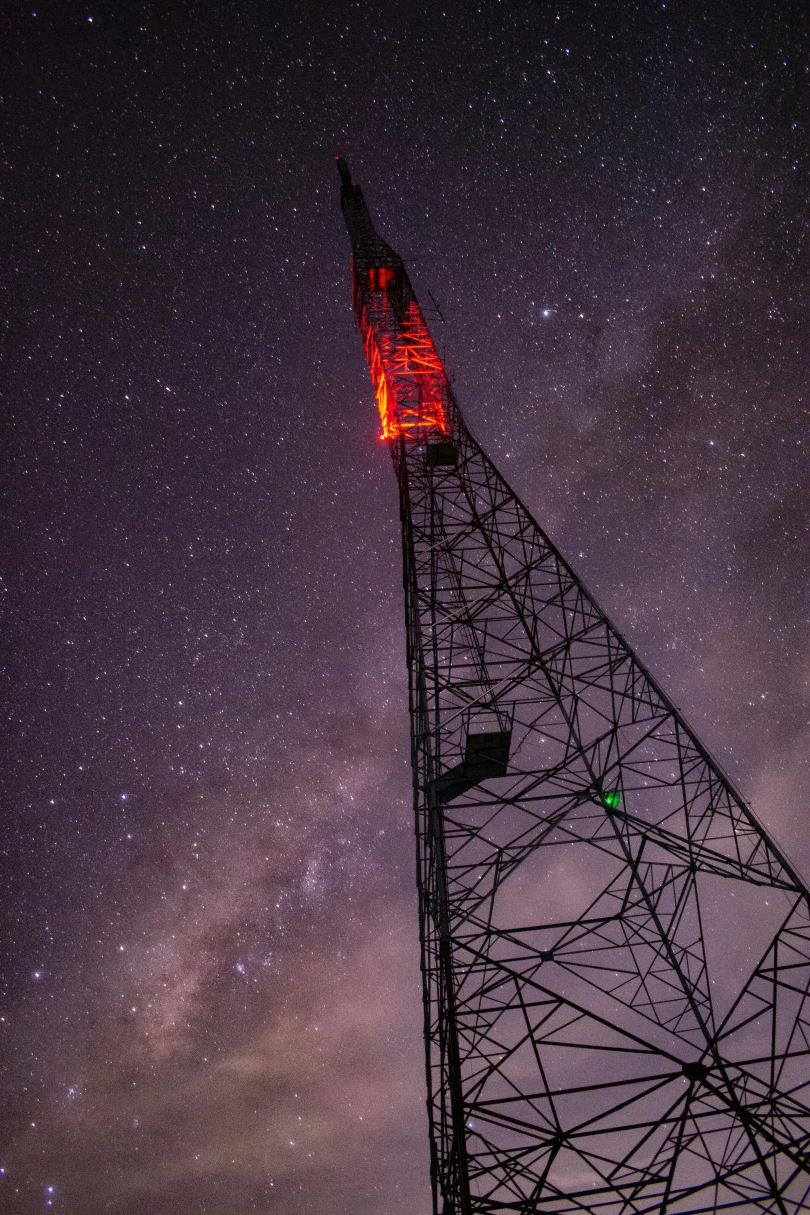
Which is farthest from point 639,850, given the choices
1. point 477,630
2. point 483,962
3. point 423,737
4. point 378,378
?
point 378,378

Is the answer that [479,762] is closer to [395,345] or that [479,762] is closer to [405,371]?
[405,371]

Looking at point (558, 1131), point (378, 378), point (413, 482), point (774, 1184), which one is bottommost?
point (774, 1184)

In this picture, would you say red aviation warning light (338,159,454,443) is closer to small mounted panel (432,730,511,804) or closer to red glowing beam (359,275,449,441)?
red glowing beam (359,275,449,441)

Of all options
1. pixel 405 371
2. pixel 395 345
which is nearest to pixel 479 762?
pixel 405 371

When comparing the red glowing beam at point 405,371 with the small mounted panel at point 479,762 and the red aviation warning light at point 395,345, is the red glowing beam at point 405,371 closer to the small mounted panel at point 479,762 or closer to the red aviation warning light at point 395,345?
the red aviation warning light at point 395,345

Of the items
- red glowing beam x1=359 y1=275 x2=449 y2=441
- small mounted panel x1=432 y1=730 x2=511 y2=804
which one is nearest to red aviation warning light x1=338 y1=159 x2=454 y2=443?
red glowing beam x1=359 y1=275 x2=449 y2=441

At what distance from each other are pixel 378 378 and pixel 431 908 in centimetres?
1234

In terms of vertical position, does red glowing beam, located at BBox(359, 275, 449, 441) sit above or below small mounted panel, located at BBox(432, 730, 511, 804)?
above

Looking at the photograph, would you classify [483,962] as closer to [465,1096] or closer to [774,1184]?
[465,1096]

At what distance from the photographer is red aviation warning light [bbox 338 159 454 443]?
19047mm

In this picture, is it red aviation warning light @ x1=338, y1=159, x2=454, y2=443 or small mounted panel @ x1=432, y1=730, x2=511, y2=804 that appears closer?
small mounted panel @ x1=432, y1=730, x2=511, y2=804

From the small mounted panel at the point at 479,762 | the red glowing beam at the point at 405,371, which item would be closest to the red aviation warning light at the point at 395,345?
the red glowing beam at the point at 405,371

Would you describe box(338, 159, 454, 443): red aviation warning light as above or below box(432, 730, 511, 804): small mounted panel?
above

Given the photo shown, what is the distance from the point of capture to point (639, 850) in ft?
40.1
